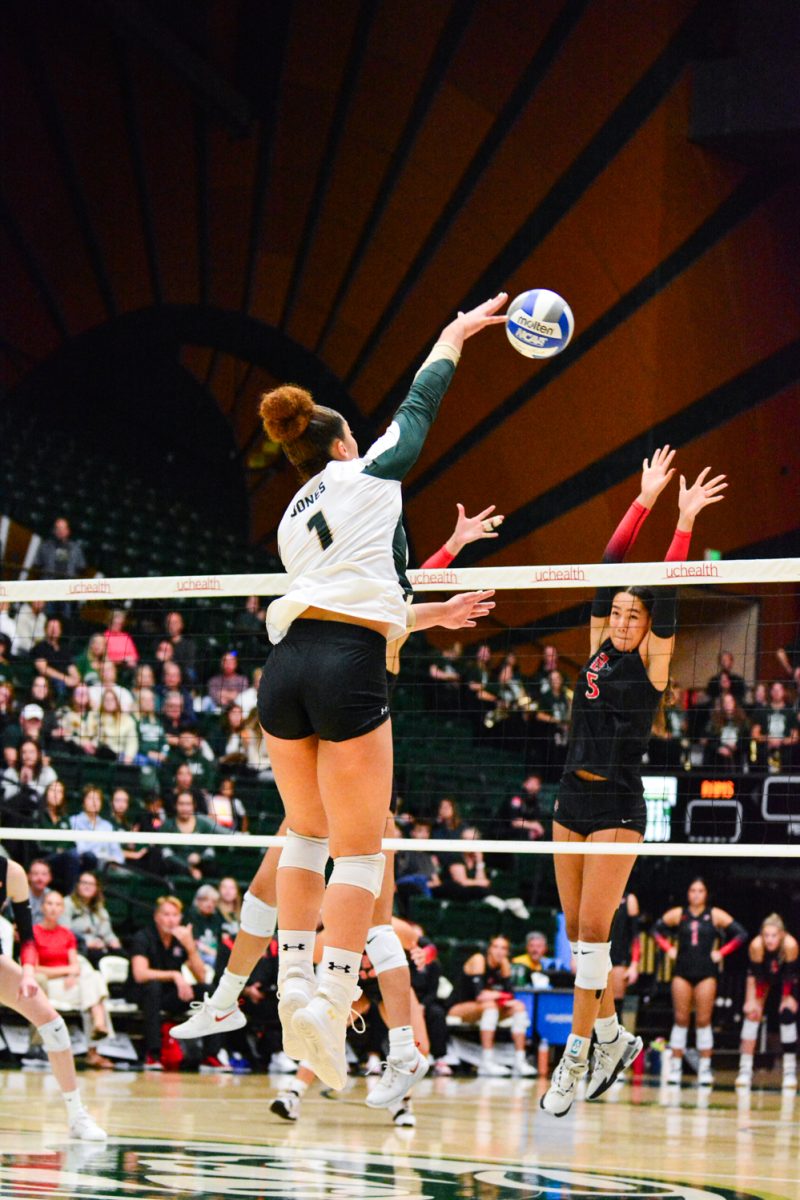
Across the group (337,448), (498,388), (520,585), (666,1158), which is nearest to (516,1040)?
(666,1158)

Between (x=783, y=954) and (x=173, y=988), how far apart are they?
271 inches

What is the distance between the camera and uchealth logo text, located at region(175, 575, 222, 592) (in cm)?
779

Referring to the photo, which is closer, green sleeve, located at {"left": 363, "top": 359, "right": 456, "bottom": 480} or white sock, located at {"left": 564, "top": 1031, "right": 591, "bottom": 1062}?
green sleeve, located at {"left": 363, "top": 359, "right": 456, "bottom": 480}

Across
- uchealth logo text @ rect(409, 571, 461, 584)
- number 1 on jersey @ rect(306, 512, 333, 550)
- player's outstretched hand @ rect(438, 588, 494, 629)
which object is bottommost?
player's outstretched hand @ rect(438, 588, 494, 629)

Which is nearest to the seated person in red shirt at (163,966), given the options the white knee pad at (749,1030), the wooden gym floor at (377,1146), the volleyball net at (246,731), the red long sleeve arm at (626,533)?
the wooden gym floor at (377,1146)

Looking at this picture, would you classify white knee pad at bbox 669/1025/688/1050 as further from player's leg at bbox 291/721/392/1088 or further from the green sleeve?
the green sleeve

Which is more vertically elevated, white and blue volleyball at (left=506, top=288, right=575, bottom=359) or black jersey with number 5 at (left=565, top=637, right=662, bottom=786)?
white and blue volleyball at (left=506, top=288, right=575, bottom=359)

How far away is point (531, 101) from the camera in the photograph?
73.9ft

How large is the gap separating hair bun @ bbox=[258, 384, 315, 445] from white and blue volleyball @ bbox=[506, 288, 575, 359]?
68.9 inches

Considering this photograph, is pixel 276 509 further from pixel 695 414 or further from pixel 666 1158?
pixel 666 1158

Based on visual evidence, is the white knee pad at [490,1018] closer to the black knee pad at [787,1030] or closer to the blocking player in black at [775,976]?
the blocking player in black at [775,976]

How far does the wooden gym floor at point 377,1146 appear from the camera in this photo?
6.83 meters

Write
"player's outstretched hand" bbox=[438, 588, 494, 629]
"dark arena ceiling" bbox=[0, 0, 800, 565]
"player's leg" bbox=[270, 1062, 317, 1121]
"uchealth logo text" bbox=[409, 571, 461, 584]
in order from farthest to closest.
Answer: "dark arena ceiling" bbox=[0, 0, 800, 565]
"player's leg" bbox=[270, 1062, 317, 1121]
"uchealth logo text" bbox=[409, 571, 461, 584]
"player's outstretched hand" bbox=[438, 588, 494, 629]

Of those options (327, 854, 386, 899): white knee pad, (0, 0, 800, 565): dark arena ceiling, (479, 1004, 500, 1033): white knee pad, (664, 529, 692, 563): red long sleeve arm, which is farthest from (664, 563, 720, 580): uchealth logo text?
(0, 0, 800, 565): dark arena ceiling
